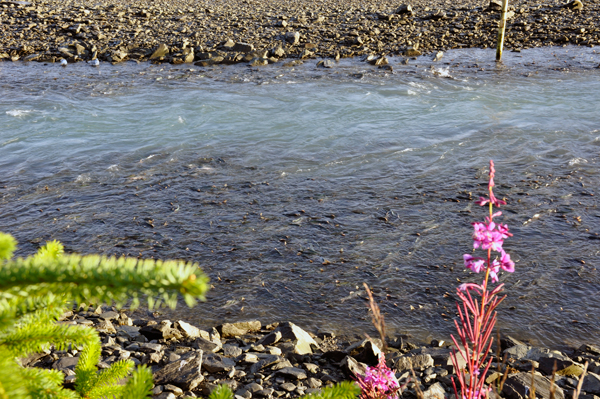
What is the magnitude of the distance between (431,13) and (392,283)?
20.0 m

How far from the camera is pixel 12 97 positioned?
51.3 feet

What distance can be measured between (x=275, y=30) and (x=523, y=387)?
2003 centimetres

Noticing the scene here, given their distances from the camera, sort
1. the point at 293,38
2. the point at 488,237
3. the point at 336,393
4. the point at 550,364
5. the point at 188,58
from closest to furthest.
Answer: the point at 336,393 → the point at 488,237 → the point at 550,364 → the point at 188,58 → the point at 293,38

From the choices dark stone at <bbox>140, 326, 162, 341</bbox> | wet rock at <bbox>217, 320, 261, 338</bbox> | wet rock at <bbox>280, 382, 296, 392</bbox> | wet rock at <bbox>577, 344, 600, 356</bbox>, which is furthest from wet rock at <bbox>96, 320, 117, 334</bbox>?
wet rock at <bbox>577, 344, 600, 356</bbox>

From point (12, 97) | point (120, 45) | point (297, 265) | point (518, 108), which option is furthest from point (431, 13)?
point (297, 265)

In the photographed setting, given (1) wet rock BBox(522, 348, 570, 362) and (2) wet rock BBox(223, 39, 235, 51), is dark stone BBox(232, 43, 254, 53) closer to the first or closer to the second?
(2) wet rock BBox(223, 39, 235, 51)

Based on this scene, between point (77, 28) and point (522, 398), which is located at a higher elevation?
point (77, 28)

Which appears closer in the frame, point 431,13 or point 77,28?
point 77,28

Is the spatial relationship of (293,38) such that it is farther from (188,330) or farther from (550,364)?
(550,364)

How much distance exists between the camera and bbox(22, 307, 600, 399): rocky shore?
4.35 meters

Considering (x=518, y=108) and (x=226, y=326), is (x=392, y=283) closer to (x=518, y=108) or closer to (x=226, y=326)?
(x=226, y=326)

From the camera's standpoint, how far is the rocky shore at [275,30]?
64.4ft

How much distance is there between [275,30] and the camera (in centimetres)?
2202

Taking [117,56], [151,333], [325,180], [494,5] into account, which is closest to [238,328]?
[151,333]
